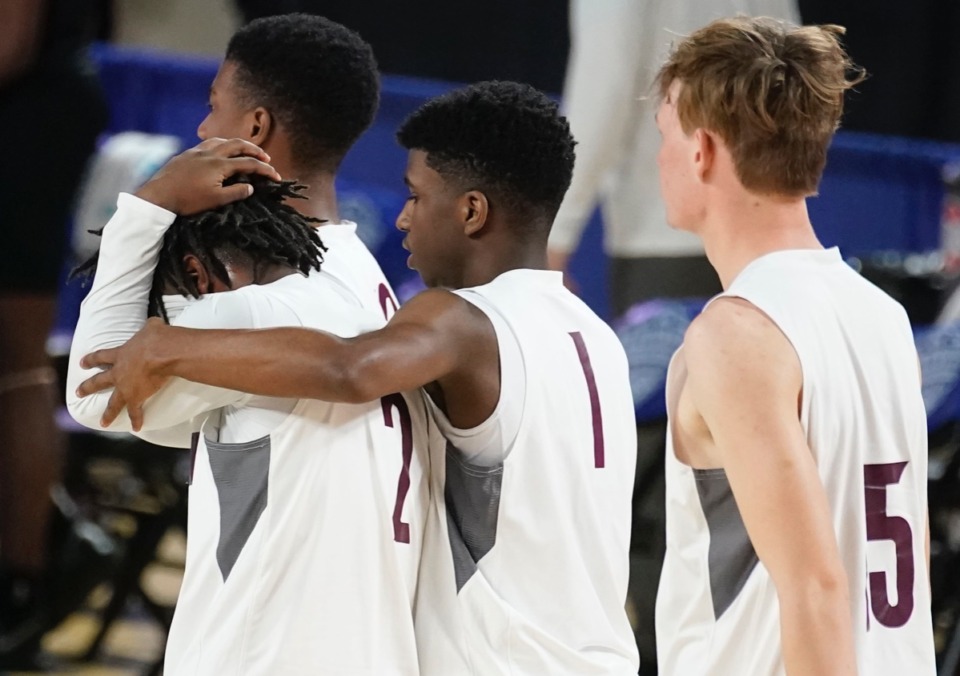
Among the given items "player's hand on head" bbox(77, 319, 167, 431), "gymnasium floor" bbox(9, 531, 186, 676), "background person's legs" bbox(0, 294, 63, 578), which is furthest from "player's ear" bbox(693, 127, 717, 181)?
"background person's legs" bbox(0, 294, 63, 578)

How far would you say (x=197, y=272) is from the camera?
1.87m

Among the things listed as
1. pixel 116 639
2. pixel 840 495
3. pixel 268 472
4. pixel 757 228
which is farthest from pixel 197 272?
pixel 116 639

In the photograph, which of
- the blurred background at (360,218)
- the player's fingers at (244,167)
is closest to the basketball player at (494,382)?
the player's fingers at (244,167)

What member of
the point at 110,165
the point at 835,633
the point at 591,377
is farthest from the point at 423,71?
the point at 835,633

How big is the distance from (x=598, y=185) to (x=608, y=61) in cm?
44

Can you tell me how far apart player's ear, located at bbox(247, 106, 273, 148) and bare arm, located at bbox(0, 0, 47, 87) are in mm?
2669

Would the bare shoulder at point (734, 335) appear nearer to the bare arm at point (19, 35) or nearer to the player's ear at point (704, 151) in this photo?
the player's ear at point (704, 151)

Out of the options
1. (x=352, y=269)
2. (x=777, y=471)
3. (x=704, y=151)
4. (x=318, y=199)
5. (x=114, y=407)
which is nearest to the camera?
(x=777, y=471)

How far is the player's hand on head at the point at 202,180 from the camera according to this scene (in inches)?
72.2

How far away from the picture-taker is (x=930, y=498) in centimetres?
428

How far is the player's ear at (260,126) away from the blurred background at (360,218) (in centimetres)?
196

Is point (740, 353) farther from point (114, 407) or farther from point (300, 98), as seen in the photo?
point (300, 98)

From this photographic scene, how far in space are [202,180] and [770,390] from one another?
0.78 metres

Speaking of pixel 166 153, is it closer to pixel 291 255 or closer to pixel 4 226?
pixel 4 226
